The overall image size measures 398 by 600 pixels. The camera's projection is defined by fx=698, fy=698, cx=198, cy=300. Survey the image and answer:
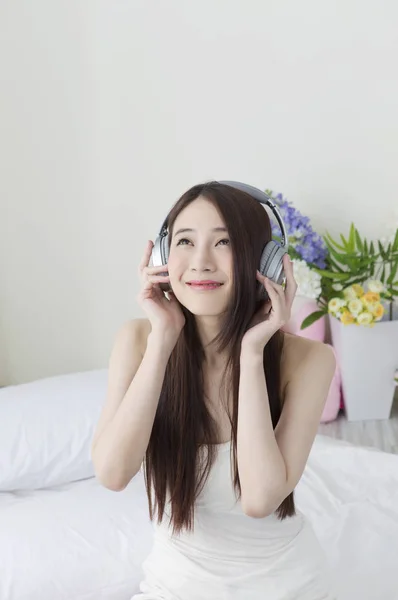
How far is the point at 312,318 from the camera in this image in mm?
2758

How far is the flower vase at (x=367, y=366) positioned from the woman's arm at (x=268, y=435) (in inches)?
60.6

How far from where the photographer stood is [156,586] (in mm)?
1202

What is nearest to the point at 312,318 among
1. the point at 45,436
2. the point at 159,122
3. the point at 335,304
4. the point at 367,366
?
the point at 335,304

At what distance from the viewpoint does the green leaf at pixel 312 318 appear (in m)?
2.75

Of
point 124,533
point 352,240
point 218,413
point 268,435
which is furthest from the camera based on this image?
point 352,240

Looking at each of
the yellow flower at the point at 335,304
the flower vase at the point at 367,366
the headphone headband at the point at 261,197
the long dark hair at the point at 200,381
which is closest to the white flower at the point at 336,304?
the yellow flower at the point at 335,304

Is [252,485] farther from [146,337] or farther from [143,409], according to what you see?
[146,337]

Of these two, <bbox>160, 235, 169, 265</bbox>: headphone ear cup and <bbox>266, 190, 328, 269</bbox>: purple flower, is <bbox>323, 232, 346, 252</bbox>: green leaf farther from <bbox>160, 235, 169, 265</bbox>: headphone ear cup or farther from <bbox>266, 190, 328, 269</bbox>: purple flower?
<bbox>160, 235, 169, 265</bbox>: headphone ear cup

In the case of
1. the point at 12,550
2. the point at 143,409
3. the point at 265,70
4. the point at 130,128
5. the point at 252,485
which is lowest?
the point at 12,550

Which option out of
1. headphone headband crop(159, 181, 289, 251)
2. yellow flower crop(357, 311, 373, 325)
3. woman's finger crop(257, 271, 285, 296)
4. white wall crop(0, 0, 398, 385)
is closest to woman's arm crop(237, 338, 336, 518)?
woman's finger crop(257, 271, 285, 296)

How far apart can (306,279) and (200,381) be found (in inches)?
56.5

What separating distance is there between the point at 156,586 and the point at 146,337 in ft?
1.42

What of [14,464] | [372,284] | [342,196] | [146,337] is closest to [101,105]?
[342,196]

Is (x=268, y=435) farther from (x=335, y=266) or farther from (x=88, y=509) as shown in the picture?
(x=335, y=266)
